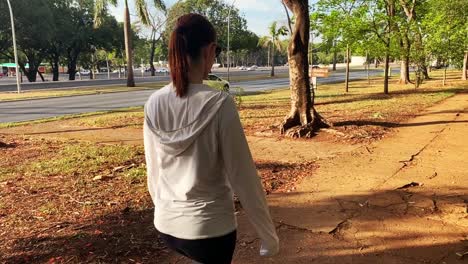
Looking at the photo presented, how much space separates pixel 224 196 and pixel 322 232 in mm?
2590

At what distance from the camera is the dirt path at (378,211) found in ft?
12.2

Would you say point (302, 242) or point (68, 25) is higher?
point (68, 25)

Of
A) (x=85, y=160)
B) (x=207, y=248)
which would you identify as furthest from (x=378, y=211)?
(x=85, y=160)

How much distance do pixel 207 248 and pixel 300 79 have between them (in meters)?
8.02

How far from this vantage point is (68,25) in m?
47.7

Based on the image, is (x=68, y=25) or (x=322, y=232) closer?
(x=322, y=232)

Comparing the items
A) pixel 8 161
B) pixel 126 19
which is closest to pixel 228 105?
pixel 8 161

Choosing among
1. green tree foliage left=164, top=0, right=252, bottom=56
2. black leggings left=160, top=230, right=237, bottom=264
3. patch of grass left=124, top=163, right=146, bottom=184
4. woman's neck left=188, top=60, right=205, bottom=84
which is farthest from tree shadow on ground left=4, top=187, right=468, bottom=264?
green tree foliage left=164, top=0, right=252, bottom=56

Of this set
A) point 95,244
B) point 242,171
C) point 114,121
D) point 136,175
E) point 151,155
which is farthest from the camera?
point 114,121

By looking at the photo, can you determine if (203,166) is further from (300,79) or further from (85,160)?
(300,79)

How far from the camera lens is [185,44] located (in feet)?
5.76

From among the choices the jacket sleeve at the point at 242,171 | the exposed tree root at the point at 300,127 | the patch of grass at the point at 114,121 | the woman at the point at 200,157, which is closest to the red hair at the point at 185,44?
the woman at the point at 200,157

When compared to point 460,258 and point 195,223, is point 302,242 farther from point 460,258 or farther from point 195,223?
point 195,223

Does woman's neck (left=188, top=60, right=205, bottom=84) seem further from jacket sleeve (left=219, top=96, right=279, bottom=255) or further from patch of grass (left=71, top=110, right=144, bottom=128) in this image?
patch of grass (left=71, top=110, right=144, bottom=128)
